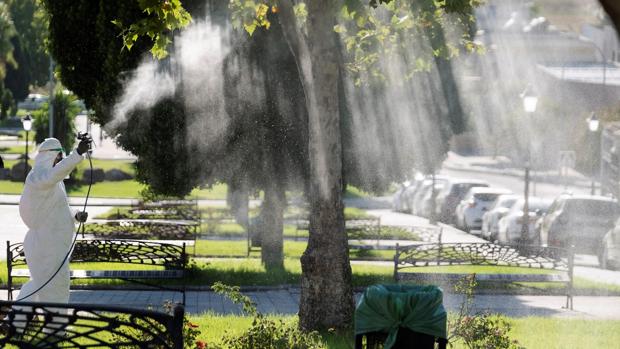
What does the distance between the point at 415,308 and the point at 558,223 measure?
2118 centimetres

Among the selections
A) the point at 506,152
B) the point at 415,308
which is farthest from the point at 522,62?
the point at 415,308

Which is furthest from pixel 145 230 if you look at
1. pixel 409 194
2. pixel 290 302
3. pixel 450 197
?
pixel 409 194

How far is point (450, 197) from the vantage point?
137 feet

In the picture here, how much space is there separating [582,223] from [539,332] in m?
14.7

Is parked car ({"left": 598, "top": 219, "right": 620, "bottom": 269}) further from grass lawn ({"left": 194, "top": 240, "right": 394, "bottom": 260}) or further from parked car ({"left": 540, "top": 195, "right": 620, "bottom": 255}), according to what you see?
grass lawn ({"left": 194, "top": 240, "right": 394, "bottom": 260})

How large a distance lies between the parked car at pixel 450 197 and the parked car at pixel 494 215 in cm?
480

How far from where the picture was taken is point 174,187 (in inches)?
861

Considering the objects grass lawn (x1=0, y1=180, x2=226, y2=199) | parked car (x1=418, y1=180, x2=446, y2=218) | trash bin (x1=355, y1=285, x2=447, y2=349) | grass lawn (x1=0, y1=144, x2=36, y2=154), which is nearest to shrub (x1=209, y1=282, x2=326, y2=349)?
trash bin (x1=355, y1=285, x2=447, y2=349)

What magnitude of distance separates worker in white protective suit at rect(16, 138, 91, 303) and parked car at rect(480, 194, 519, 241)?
22456mm

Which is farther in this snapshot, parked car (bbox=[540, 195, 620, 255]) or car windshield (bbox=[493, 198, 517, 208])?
car windshield (bbox=[493, 198, 517, 208])

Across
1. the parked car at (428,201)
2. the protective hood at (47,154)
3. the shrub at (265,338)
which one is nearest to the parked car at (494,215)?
the parked car at (428,201)

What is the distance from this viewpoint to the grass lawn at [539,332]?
1333 centimetres

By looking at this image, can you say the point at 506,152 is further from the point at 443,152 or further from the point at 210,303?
the point at 210,303

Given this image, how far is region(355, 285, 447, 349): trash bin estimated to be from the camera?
841 centimetres
